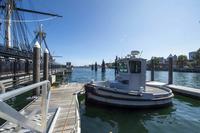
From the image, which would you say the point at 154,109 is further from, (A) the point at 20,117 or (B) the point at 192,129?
(A) the point at 20,117

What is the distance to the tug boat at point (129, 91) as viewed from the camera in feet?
41.6

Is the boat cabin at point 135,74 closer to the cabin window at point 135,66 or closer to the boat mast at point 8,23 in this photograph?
the cabin window at point 135,66

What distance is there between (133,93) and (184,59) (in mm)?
129681

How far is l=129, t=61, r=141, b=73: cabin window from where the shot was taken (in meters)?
13.6

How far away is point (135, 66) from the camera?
13.7m

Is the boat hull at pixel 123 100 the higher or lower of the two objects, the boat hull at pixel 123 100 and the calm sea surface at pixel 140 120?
the higher

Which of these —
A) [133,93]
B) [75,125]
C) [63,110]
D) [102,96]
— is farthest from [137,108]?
[75,125]

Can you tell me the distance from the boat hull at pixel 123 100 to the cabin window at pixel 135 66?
192 centimetres

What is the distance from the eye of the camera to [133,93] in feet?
41.3

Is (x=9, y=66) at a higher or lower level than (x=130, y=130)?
higher

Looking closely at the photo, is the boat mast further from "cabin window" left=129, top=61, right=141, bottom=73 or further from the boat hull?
"cabin window" left=129, top=61, right=141, bottom=73

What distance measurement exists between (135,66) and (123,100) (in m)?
2.65

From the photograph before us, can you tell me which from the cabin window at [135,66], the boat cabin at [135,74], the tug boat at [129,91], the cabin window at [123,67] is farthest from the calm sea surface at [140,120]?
the cabin window at [123,67]

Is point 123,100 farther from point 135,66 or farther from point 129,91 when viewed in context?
point 135,66
